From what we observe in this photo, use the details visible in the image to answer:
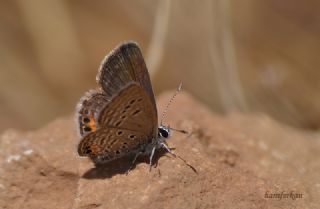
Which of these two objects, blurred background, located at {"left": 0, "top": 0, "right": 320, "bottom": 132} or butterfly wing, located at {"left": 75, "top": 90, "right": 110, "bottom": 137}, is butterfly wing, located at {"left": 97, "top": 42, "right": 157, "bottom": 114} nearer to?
butterfly wing, located at {"left": 75, "top": 90, "right": 110, "bottom": 137}

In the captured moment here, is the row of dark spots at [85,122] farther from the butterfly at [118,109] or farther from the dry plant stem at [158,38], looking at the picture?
the dry plant stem at [158,38]

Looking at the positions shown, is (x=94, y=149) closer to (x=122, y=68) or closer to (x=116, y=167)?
(x=116, y=167)

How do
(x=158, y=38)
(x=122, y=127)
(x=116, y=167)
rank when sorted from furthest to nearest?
1. (x=158, y=38)
2. (x=116, y=167)
3. (x=122, y=127)

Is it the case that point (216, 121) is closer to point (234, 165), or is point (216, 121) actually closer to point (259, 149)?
point (259, 149)

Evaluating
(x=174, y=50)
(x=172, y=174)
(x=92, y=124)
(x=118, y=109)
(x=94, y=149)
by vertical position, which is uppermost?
(x=118, y=109)

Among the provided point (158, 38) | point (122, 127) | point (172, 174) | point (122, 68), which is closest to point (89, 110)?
point (122, 127)

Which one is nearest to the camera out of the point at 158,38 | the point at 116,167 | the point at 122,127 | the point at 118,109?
the point at 118,109
